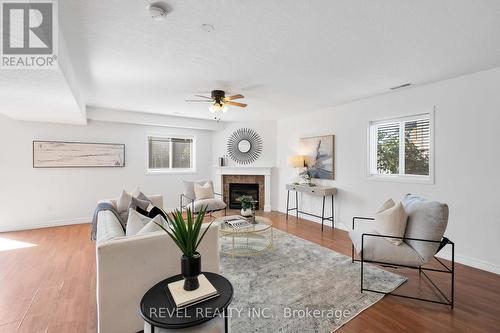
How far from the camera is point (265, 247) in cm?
346

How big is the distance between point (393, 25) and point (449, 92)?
192cm

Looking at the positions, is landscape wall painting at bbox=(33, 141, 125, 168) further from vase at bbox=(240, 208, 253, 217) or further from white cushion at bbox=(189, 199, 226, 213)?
vase at bbox=(240, 208, 253, 217)

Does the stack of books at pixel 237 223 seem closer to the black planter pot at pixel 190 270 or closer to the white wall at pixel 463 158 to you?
the black planter pot at pixel 190 270

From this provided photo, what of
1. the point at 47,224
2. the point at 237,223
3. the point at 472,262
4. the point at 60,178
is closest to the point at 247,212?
the point at 237,223

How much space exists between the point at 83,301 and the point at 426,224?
336 cm

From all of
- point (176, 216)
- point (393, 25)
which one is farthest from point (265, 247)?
point (393, 25)

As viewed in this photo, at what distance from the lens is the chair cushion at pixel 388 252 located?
2.24 metres

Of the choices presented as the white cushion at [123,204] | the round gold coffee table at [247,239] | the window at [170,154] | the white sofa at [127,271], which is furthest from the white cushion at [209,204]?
the white sofa at [127,271]

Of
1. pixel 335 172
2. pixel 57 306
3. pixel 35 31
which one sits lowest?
pixel 57 306

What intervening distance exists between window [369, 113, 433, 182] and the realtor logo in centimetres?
428

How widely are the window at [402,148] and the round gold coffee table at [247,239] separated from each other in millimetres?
2137

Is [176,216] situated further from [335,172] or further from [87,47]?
[335,172]

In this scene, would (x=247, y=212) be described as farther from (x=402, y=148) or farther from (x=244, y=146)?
(x=244, y=146)

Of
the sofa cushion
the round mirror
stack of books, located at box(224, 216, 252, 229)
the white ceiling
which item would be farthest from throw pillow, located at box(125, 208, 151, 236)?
the round mirror
